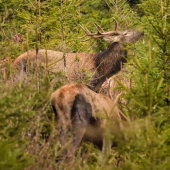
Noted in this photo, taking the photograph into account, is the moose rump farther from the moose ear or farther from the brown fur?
the moose ear

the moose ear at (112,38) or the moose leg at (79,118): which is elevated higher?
the moose ear at (112,38)

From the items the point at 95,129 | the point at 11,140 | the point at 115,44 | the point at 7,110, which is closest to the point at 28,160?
the point at 11,140

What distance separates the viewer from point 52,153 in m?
3.47

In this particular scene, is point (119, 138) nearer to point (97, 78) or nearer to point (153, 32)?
point (153, 32)

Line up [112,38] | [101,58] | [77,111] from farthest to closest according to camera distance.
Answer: [101,58], [112,38], [77,111]

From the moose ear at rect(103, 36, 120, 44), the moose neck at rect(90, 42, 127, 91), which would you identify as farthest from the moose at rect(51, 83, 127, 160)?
the moose ear at rect(103, 36, 120, 44)

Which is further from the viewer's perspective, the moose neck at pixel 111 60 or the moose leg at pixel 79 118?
the moose neck at pixel 111 60

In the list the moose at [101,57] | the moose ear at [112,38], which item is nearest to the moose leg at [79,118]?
the moose at [101,57]

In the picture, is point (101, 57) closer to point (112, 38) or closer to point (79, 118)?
point (112, 38)

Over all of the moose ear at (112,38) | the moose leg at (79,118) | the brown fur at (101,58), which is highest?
the moose ear at (112,38)

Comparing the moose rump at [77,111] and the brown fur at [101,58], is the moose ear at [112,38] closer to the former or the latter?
the brown fur at [101,58]

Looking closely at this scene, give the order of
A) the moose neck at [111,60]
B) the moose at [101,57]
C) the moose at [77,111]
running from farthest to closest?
the moose neck at [111,60] < the moose at [101,57] < the moose at [77,111]

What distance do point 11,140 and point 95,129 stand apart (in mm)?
2034

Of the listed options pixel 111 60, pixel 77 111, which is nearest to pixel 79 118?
pixel 77 111
